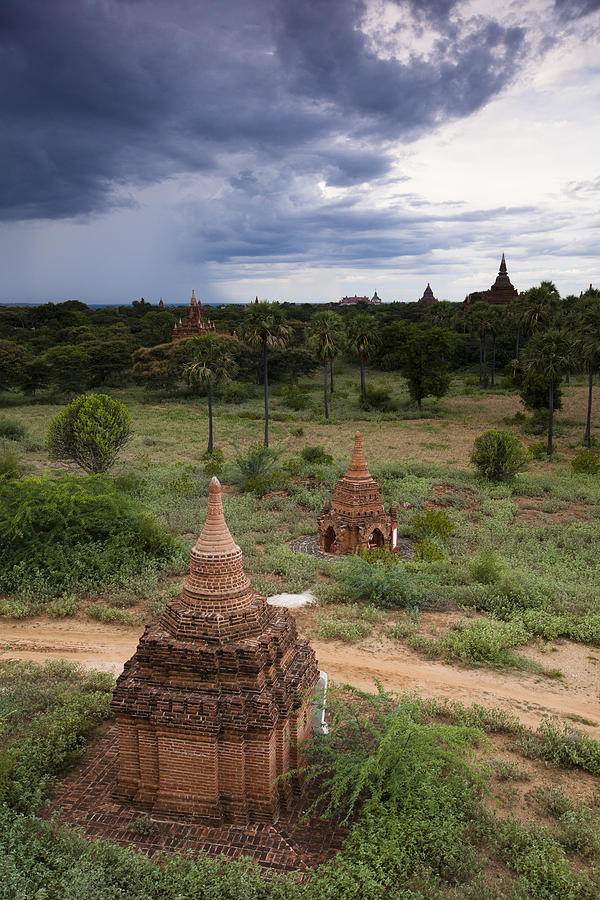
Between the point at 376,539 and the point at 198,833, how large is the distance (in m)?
13.1

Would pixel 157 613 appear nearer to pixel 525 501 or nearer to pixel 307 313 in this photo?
pixel 525 501

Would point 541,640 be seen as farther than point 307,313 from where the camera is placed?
No

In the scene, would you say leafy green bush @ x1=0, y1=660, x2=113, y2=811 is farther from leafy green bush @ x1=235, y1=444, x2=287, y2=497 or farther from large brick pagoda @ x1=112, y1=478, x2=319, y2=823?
leafy green bush @ x1=235, y1=444, x2=287, y2=497

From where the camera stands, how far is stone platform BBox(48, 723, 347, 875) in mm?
8336

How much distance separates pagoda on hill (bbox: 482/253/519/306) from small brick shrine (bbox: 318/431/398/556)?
69406mm

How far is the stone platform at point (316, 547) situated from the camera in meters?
20.8

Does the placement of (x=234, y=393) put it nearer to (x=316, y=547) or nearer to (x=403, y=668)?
(x=316, y=547)

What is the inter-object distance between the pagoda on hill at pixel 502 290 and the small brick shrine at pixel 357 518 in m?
69.4

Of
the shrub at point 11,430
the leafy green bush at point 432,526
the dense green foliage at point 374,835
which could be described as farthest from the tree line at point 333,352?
the dense green foliage at point 374,835

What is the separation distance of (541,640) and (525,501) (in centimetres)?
1376

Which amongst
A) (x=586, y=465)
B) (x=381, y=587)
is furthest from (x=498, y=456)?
(x=381, y=587)

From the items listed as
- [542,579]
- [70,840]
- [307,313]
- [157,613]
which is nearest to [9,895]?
[70,840]

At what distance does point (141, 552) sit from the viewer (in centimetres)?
1902

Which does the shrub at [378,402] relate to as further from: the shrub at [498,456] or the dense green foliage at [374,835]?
the dense green foliage at [374,835]
